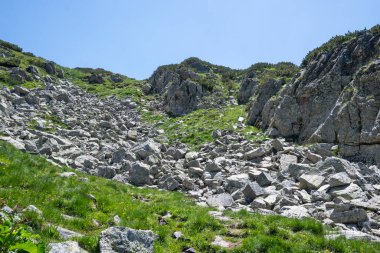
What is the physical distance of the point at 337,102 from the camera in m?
25.7

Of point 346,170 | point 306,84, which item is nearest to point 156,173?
point 346,170

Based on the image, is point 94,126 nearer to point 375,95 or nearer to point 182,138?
point 182,138

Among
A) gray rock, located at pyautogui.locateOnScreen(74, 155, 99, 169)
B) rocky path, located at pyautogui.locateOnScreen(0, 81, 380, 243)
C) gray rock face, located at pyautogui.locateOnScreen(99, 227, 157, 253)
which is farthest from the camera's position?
gray rock, located at pyautogui.locateOnScreen(74, 155, 99, 169)

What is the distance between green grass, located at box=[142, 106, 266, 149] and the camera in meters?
32.6

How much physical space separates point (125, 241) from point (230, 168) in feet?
48.7

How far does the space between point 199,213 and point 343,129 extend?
14641 millimetres

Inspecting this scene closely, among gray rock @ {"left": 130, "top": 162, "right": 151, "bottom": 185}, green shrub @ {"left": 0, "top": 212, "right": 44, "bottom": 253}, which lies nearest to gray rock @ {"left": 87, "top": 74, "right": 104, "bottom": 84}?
gray rock @ {"left": 130, "top": 162, "right": 151, "bottom": 185}

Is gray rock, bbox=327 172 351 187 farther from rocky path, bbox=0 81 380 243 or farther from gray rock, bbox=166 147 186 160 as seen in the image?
gray rock, bbox=166 147 186 160

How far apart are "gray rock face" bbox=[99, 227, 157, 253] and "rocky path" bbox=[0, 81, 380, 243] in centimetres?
704

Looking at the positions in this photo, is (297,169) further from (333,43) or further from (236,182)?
(333,43)

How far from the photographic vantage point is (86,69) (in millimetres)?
115438

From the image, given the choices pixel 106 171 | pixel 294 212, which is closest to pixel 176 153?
pixel 106 171

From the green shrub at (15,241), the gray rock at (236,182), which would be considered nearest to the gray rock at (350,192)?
the gray rock at (236,182)

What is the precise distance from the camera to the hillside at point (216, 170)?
36.4ft
